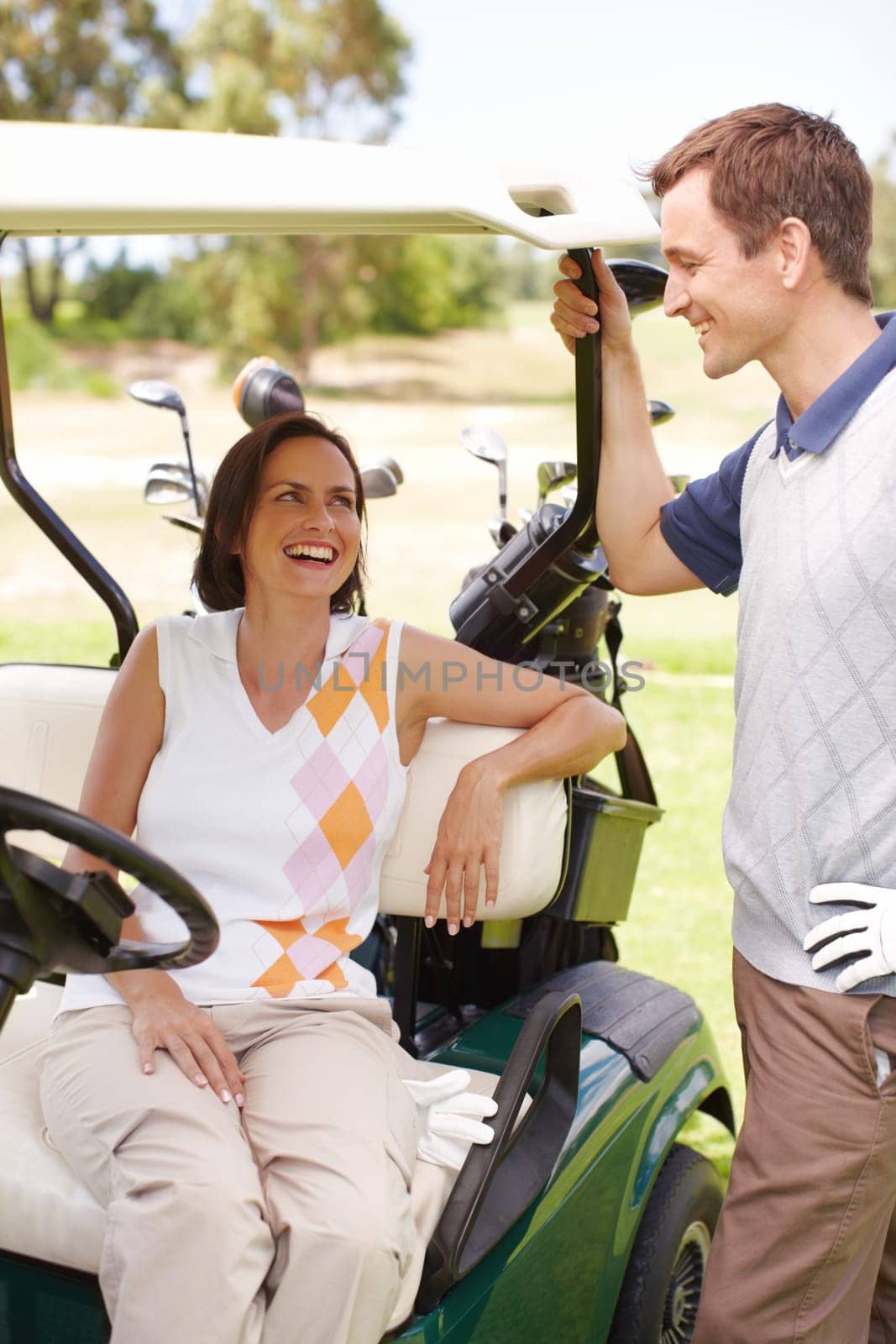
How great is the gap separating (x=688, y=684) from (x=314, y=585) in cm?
637

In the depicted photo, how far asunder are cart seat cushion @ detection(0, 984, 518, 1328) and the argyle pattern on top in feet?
1.04

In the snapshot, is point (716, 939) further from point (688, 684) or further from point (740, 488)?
point (688, 684)

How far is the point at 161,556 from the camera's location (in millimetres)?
12055

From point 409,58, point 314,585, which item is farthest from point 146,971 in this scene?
point 409,58

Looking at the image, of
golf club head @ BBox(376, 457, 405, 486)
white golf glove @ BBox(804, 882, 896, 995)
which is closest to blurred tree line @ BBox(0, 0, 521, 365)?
golf club head @ BBox(376, 457, 405, 486)

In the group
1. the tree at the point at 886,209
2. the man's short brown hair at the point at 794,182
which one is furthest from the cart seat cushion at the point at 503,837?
the tree at the point at 886,209

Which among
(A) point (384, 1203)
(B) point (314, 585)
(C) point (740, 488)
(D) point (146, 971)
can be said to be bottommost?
(A) point (384, 1203)

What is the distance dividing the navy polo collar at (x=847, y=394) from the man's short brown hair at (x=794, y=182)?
0.28 feet

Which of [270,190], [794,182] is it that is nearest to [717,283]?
[794,182]

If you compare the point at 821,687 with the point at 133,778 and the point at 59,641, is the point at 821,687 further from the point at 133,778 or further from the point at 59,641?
the point at 59,641

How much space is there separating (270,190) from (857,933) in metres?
1.02

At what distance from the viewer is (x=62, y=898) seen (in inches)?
49.1

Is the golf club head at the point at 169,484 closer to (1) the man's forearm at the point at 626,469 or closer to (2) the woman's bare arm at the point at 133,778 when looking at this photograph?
(2) the woman's bare arm at the point at 133,778

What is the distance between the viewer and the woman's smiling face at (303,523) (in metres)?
1.96
